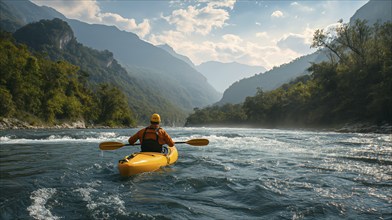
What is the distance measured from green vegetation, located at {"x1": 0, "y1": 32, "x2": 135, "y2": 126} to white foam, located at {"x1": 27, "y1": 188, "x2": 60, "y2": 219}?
48.4 meters

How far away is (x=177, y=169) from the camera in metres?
10.2

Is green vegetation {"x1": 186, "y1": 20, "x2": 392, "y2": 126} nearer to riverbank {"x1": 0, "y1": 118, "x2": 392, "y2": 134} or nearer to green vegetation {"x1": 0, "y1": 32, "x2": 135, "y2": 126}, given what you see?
riverbank {"x1": 0, "y1": 118, "x2": 392, "y2": 134}

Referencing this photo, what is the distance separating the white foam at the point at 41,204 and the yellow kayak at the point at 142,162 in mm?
2046

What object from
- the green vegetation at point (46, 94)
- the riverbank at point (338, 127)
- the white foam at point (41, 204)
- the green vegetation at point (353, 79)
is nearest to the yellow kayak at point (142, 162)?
the white foam at point (41, 204)

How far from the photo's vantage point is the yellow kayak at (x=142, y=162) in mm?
8570

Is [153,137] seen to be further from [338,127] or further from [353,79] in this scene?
[353,79]

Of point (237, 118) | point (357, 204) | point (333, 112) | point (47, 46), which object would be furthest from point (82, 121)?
point (47, 46)

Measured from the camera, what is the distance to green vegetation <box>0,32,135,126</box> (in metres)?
53.9

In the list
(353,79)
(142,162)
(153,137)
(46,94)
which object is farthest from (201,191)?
(46,94)

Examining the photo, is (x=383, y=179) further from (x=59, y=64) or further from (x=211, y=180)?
(x=59, y=64)

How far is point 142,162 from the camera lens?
29.5 feet

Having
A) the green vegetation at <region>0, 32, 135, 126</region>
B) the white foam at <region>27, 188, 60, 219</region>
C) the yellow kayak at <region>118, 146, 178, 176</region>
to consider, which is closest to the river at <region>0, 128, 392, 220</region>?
the white foam at <region>27, 188, 60, 219</region>

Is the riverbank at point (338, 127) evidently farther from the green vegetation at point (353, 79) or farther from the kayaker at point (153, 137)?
the kayaker at point (153, 137)

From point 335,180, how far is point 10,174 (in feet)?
31.2
